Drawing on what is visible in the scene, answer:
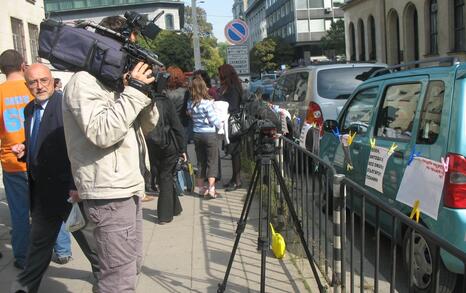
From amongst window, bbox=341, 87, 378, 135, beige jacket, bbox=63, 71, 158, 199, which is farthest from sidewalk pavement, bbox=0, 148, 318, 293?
beige jacket, bbox=63, 71, 158, 199

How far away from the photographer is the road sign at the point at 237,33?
38.4ft

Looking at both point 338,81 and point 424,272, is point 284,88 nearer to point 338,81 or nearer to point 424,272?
point 338,81

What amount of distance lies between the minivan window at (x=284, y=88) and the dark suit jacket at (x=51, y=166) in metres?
6.45

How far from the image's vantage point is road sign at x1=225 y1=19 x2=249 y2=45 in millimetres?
11695

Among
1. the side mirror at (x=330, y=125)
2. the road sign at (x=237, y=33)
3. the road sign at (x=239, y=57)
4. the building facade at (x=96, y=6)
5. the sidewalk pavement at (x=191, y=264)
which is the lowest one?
the sidewalk pavement at (x=191, y=264)

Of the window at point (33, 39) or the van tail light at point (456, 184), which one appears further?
the window at point (33, 39)

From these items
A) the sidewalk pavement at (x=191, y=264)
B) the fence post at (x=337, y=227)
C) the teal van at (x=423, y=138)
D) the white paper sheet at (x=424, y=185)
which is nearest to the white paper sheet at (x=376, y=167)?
the teal van at (x=423, y=138)

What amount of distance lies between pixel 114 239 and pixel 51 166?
116 cm

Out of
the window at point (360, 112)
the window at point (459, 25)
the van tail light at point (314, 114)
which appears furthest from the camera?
the window at point (459, 25)

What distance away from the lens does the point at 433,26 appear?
79.7 feet

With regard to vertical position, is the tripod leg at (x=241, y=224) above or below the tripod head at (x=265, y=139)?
below

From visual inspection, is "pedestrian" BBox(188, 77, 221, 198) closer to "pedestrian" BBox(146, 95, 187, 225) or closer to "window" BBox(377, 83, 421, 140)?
"pedestrian" BBox(146, 95, 187, 225)

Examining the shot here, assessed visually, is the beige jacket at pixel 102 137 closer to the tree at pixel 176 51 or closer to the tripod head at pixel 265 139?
the tripod head at pixel 265 139

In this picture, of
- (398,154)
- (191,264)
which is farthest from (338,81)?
(191,264)
